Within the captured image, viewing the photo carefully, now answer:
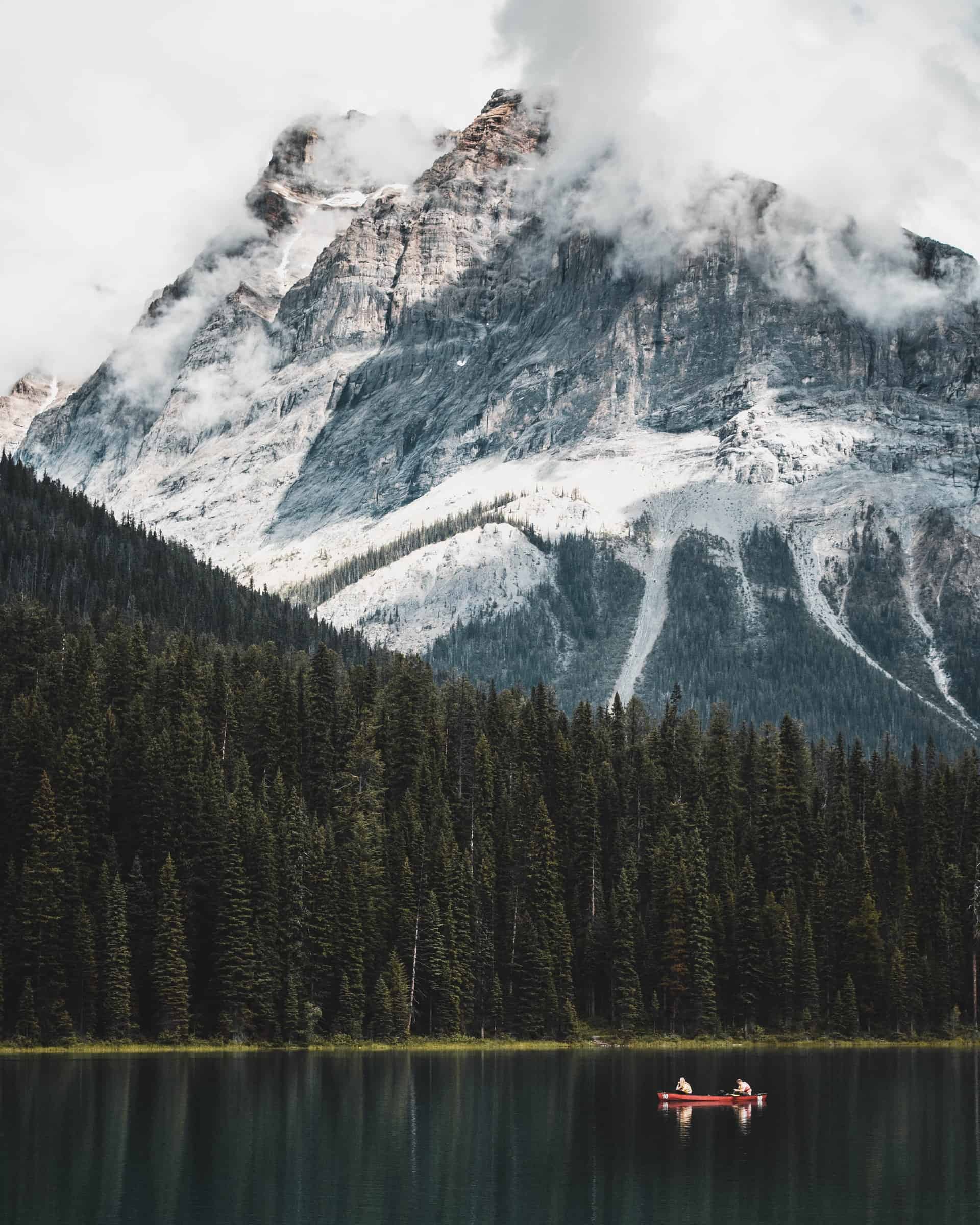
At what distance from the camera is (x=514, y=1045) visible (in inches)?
5330

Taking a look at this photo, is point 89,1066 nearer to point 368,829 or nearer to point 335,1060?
point 335,1060

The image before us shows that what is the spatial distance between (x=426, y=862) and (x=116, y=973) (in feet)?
97.3

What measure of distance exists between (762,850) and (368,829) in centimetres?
4104

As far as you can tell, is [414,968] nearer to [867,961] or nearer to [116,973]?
[116,973]

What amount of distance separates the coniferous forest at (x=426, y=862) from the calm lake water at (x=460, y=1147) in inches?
503

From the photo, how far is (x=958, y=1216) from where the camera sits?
63625 millimetres

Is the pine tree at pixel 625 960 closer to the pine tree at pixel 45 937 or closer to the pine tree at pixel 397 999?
the pine tree at pixel 397 999

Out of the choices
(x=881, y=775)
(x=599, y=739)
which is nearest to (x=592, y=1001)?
(x=599, y=739)

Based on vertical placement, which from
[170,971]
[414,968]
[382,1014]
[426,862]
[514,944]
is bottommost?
[382,1014]

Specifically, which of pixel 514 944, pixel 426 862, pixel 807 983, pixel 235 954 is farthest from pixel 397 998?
pixel 807 983

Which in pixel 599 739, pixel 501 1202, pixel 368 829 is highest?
pixel 599 739

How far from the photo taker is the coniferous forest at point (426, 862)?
406 ft

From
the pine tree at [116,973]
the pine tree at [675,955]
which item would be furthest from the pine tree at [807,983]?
the pine tree at [116,973]

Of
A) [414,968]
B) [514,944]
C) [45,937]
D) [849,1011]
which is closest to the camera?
[45,937]
